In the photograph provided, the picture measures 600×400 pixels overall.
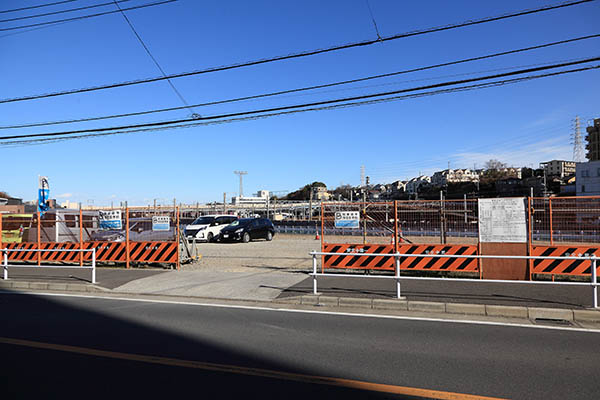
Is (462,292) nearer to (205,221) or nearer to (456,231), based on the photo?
(456,231)

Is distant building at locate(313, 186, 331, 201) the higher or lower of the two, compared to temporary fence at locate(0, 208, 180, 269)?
higher

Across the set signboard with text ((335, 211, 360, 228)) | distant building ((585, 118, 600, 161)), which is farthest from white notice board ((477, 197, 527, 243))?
distant building ((585, 118, 600, 161))

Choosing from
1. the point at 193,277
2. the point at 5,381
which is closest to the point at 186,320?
Answer: the point at 5,381

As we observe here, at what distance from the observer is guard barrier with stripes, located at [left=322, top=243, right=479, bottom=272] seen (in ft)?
37.0

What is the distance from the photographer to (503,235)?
11.1 meters

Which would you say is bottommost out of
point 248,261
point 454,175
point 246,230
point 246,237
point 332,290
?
point 248,261

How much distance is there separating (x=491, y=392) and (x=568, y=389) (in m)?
0.83

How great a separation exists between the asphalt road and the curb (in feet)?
2.84

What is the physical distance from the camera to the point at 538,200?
11352 millimetres

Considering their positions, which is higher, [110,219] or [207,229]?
[110,219]

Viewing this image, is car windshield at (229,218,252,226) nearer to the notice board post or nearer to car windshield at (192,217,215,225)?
car windshield at (192,217,215,225)

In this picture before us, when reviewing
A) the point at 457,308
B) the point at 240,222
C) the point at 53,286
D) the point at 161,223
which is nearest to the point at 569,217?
the point at 457,308

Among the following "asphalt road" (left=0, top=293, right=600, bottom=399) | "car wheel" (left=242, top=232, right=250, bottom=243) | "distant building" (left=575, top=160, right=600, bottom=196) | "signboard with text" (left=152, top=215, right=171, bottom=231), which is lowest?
"asphalt road" (left=0, top=293, right=600, bottom=399)

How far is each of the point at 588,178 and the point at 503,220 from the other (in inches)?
2301
